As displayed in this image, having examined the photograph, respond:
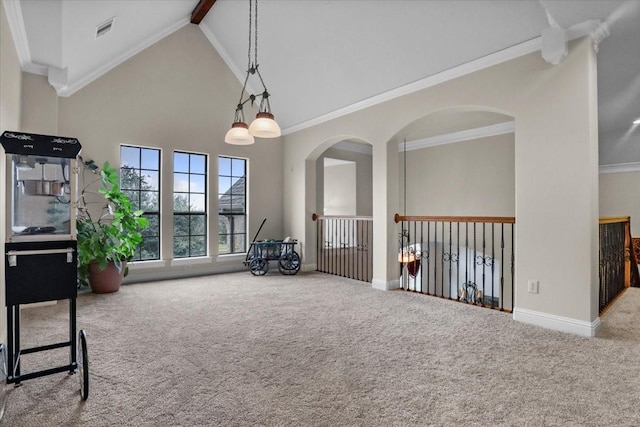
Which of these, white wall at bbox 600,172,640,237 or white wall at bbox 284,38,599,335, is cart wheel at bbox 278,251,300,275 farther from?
white wall at bbox 600,172,640,237

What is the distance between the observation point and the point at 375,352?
2.88 m

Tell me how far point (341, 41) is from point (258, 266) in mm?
3965

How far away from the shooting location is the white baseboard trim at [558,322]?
328cm

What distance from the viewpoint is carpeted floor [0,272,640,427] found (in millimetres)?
2021

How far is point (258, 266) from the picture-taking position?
6.38m

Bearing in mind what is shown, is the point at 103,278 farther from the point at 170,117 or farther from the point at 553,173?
the point at 553,173

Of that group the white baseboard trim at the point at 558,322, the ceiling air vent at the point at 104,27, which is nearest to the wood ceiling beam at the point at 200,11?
the ceiling air vent at the point at 104,27

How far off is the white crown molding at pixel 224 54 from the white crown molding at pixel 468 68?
72.2 inches

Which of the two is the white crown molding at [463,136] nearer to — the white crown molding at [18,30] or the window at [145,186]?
the window at [145,186]

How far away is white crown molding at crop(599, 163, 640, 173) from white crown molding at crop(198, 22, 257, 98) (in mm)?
7905

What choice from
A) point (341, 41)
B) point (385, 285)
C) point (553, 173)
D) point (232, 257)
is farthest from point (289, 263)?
point (553, 173)

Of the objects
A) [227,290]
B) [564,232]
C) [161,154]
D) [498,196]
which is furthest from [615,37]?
[161,154]

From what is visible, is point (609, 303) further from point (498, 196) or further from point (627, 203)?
point (627, 203)

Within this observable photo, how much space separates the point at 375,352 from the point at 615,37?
3933 millimetres
